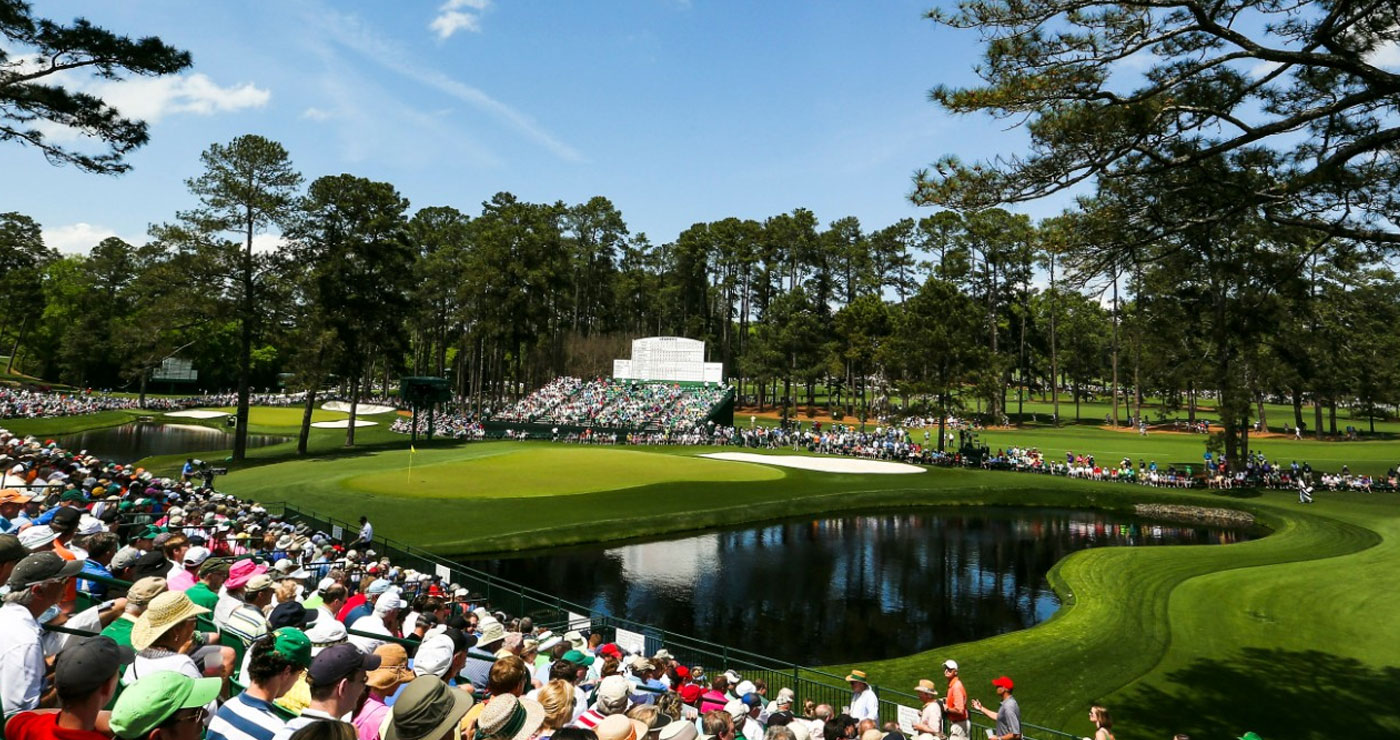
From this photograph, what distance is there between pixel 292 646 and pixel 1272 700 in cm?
1463

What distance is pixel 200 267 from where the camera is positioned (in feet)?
112

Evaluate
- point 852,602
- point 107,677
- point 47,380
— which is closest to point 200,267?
point 852,602

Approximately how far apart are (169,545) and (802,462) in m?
34.8

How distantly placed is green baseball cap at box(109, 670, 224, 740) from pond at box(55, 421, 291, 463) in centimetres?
4279

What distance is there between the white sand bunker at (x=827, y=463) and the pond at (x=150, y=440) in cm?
3092

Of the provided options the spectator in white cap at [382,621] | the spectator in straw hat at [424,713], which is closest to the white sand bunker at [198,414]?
the spectator in white cap at [382,621]

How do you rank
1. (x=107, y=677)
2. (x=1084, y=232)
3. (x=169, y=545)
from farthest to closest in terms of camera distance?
(x=1084, y=232) < (x=169, y=545) < (x=107, y=677)

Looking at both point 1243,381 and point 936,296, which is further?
point 936,296

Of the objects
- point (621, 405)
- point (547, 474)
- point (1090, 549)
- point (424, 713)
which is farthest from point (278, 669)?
point (621, 405)

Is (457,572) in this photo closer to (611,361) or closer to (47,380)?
(611,361)

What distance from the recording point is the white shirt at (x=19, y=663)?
11.9 ft

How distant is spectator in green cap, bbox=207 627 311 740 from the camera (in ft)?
10.9

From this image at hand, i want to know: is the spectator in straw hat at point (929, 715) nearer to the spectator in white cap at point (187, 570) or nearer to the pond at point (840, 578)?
the pond at point (840, 578)

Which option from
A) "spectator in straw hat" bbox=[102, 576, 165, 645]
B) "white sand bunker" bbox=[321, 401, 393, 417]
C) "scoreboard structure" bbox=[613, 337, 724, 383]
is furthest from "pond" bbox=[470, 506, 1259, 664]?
"white sand bunker" bbox=[321, 401, 393, 417]
